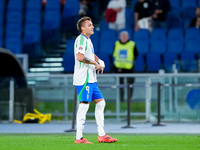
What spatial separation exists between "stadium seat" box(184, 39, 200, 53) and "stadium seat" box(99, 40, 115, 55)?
2.58 meters

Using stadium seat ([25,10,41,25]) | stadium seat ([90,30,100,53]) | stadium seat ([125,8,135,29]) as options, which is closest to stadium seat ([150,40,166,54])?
stadium seat ([125,8,135,29])

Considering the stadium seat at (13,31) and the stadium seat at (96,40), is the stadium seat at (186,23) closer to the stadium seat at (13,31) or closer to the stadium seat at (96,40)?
the stadium seat at (96,40)

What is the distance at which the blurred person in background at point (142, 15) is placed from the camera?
15789 mm

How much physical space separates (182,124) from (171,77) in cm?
132

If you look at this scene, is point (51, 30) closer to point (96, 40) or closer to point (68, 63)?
point (96, 40)

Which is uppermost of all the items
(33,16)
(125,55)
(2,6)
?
(2,6)

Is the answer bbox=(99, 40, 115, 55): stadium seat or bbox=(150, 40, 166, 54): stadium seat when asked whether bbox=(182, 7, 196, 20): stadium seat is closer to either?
bbox=(150, 40, 166, 54): stadium seat

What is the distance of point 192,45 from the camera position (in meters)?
15.4

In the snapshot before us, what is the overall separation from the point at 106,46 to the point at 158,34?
193cm

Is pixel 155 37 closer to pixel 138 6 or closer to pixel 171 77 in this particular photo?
pixel 138 6

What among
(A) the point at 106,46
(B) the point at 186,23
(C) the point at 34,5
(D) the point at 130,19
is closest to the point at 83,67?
(A) the point at 106,46

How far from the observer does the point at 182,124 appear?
1123cm

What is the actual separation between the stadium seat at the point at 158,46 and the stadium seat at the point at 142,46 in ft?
0.60

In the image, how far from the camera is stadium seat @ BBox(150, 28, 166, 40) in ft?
51.5
